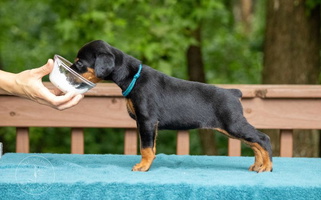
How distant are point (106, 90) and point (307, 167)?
1233 millimetres

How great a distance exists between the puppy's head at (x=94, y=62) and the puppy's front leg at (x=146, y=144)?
28 cm

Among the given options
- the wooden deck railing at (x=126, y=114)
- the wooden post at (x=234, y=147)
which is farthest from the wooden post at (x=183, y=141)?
the wooden post at (x=234, y=147)

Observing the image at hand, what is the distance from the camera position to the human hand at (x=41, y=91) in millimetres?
2160

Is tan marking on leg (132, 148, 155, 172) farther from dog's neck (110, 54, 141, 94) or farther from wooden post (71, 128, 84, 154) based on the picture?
wooden post (71, 128, 84, 154)

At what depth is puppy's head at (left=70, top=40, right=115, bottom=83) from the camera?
223 centimetres

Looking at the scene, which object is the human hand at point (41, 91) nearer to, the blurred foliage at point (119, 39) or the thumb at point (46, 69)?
the thumb at point (46, 69)

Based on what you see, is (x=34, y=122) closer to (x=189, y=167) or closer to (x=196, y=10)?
(x=189, y=167)

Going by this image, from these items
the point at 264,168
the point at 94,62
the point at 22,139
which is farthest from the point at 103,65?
the point at 22,139

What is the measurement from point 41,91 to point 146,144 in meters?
0.49

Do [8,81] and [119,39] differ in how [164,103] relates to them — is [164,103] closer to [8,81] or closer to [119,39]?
[8,81]

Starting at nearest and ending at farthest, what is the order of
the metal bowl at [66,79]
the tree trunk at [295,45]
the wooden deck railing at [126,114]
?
the metal bowl at [66,79] < the wooden deck railing at [126,114] < the tree trunk at [295,45]

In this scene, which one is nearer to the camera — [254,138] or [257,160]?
[254,138]

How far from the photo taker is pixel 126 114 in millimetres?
3117

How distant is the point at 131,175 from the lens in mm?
2168
